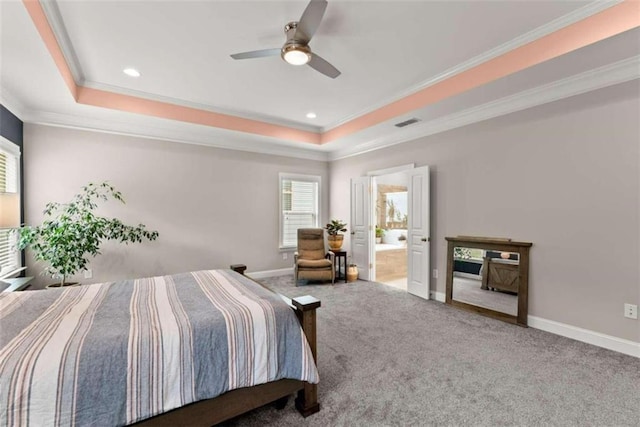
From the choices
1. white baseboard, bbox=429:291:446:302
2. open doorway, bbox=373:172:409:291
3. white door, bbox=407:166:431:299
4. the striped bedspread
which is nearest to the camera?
the striped bedspread

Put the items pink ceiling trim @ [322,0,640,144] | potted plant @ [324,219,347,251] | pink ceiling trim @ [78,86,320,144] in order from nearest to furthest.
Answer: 1. pink ceiling trim @ [322,0,640,144]
2. pink ceiling trim @ [78,86,320,144]
3. potted plant @ [324,219,347,251]

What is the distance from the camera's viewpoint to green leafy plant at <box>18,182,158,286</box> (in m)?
3.15

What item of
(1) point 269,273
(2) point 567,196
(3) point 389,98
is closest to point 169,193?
(1) point 269,273

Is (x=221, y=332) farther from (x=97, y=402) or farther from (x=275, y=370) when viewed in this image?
(x=97, y=402)

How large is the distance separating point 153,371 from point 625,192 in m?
3.96

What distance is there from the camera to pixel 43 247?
319 centimetres

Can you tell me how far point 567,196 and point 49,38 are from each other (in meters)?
5.09

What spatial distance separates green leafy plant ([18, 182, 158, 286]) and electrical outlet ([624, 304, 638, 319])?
5493 millimetres

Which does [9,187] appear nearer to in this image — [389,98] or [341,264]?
[389,98]

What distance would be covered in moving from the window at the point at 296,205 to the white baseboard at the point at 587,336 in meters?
4.02

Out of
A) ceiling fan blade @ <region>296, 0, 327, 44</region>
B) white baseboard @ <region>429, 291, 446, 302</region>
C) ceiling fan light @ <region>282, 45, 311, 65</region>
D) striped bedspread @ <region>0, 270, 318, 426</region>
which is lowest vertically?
white baseboard @ <region>429, 291, 446, 302</region>

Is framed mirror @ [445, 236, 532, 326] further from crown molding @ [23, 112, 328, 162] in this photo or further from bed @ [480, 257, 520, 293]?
crown molding @ [23, 112, 328, 162]

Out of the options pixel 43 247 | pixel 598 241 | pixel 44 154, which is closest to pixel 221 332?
pixel 43 247

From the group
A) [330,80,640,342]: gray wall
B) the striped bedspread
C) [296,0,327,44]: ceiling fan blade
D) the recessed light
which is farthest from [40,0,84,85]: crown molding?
[330,80,640,342]: gray wall
